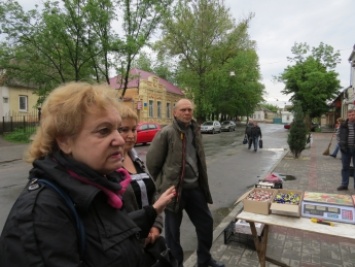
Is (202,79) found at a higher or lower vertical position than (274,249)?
higher

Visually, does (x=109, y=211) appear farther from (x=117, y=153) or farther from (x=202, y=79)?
(x=202, y=79)

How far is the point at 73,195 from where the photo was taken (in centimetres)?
117

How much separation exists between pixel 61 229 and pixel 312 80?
1519 inches

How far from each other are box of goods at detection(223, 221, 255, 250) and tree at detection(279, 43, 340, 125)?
32.6 m

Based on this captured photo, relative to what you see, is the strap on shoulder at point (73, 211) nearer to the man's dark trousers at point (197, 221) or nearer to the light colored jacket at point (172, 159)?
the light colored jacket at point (172, 159)

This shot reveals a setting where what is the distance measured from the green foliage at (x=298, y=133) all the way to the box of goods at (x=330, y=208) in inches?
411

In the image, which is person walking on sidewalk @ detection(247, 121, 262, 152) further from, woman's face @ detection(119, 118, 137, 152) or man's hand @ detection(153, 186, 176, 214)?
man's hand @ detection(153, 186, 176, 214)

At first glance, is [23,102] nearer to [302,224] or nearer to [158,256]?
[302,224]

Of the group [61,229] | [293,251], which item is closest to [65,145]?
[61,229]

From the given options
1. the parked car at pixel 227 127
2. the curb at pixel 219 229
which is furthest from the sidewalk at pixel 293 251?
the parked car at pixel 227 127

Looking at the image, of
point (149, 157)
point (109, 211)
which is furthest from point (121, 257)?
point (149, 157)

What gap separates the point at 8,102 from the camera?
24.1m

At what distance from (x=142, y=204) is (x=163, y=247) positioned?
34cm

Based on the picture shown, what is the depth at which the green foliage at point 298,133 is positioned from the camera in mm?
13141
